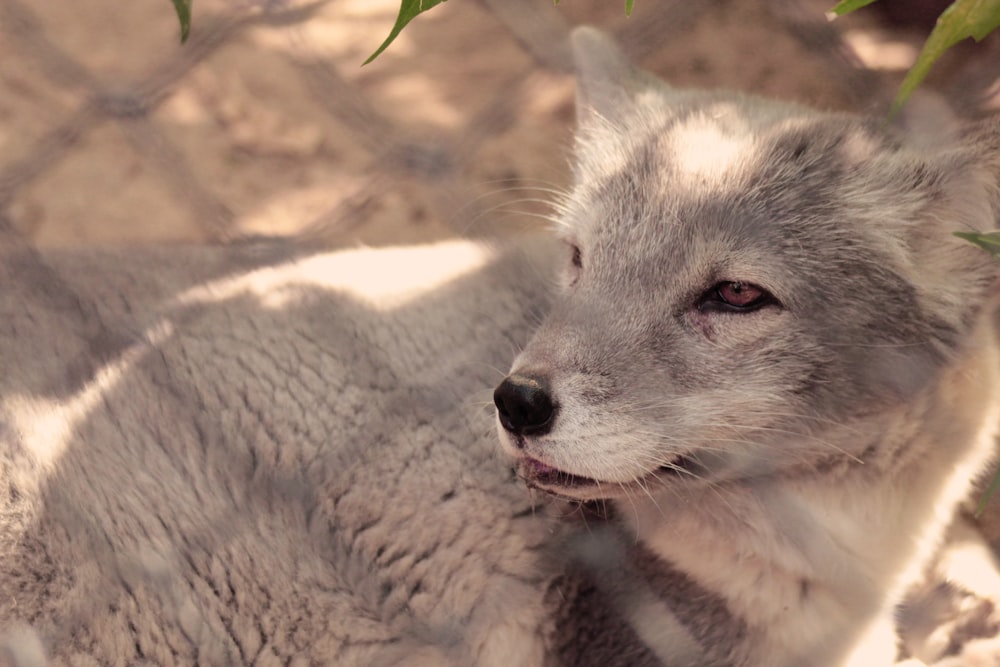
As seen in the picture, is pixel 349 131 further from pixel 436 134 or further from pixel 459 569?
pixel 459 569

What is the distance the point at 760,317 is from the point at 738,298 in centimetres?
6

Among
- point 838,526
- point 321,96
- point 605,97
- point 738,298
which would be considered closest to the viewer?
point 738,298

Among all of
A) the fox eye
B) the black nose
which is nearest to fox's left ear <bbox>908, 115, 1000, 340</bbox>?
the fox eye

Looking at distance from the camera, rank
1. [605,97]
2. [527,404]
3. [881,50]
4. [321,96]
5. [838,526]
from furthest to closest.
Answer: [321,96] < [881,50] < [605,97] < [838,526] < [527,404]

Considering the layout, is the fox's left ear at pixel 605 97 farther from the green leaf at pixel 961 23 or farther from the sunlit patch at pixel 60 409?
the sunlit patch at pixel 60 409

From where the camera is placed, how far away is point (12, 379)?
2209 mm

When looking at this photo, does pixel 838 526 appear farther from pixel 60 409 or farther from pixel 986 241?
pixel 60 409

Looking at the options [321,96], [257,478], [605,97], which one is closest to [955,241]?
[605,97]

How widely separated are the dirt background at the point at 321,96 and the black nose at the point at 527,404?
1.22 meters

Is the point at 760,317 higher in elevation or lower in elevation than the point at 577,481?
higher

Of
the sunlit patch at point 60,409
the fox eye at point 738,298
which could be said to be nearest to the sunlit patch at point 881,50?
the fox eye at point 738,298

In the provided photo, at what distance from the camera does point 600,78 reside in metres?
2.46

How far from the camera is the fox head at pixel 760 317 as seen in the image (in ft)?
5.89

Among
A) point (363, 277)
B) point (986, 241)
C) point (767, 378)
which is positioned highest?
point (986, 241)
